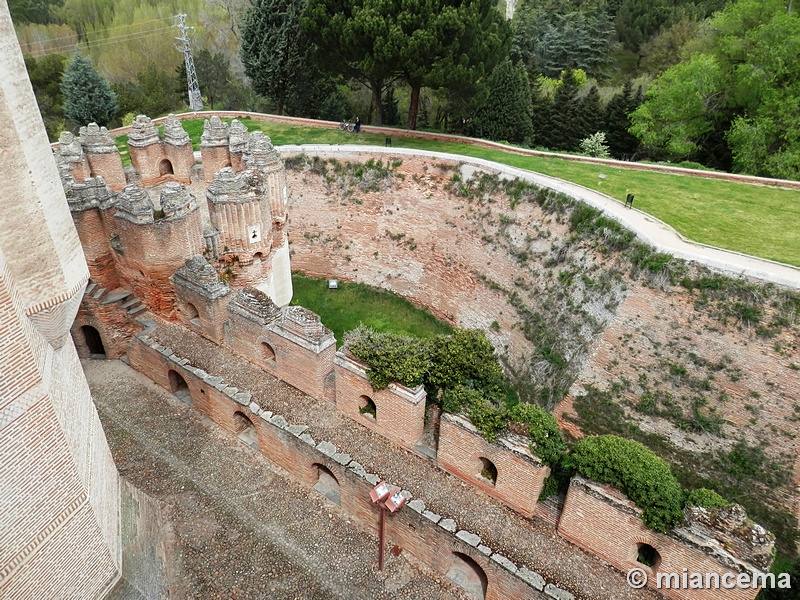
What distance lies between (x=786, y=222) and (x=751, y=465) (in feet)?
26.7

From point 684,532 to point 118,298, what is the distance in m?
13.8

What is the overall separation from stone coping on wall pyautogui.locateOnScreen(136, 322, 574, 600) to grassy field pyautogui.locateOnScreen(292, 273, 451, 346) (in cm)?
700

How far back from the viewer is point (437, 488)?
10.0 metres

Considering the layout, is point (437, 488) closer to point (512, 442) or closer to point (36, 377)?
point (512, 442)

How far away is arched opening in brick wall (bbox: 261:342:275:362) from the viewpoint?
12402 millimetres

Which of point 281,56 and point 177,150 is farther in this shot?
point 281,56

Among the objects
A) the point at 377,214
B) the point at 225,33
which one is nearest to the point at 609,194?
the point at 377,214

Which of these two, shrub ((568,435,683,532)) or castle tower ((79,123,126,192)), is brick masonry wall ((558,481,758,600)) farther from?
castle tower ((79,123,126,192))

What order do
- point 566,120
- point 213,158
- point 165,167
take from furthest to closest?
point 566,120 → point 165,167 → point 213,158

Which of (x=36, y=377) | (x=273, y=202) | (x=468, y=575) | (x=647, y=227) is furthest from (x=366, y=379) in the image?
(x=647, y=227)

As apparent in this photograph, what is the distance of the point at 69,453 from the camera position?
24.0 feet

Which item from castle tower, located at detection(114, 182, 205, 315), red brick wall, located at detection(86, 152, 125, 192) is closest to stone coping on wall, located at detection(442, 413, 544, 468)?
castle tower, located at detection(114, 182, 205, 315)

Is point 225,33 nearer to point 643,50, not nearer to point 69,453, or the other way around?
point 643,50

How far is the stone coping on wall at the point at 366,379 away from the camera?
10.1 meters
